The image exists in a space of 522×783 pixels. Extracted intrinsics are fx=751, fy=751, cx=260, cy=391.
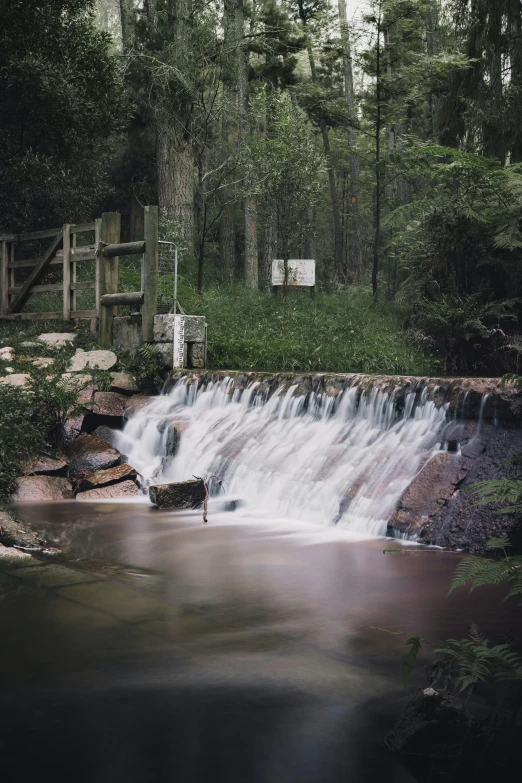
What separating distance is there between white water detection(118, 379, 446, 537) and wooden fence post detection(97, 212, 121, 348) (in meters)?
2.59

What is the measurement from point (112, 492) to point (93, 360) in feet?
10.7

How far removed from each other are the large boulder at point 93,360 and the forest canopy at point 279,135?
5.09 m

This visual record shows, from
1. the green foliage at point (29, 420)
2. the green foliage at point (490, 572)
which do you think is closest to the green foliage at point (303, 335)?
the green foliage at point (29, 420)

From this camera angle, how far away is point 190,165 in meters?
18.6

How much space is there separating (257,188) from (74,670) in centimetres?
1461

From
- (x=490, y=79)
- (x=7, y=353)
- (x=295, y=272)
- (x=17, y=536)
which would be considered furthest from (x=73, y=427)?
(x=490, y=79)

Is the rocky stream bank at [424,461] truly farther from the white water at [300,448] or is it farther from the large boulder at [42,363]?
the large boulder at [42,363]

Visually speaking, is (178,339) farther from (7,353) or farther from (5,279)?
(5,279)

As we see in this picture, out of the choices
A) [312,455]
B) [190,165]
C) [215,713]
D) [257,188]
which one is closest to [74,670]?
[215,713]

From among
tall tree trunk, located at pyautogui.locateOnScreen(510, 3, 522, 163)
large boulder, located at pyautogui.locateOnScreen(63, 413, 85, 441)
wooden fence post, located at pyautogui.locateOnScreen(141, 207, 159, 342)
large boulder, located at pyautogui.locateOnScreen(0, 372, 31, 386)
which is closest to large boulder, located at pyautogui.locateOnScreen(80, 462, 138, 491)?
large boulder, located at pyautogui.locateOnScreen(63, 413, 85, 441)

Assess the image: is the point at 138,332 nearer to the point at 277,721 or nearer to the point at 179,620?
the point at 179,620

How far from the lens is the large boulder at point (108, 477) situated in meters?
8.71

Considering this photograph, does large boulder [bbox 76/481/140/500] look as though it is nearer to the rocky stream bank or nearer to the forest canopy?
the rocky stream bank

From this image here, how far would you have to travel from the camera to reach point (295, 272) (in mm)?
18078
